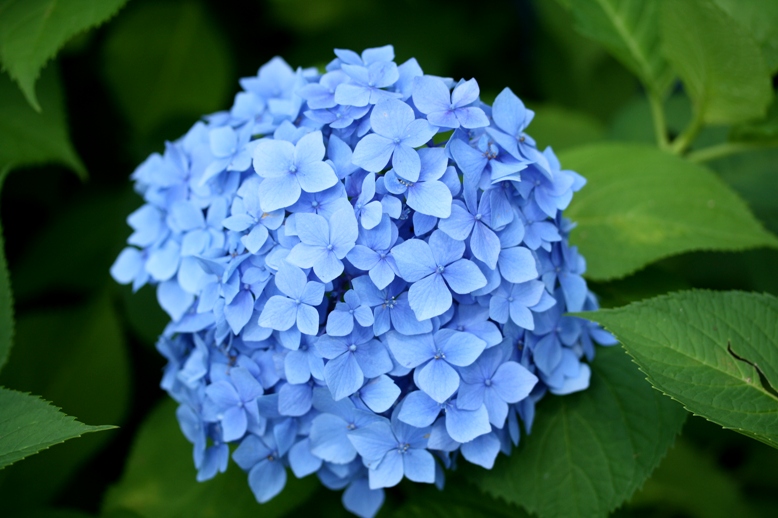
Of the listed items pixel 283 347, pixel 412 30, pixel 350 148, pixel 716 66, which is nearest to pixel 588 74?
pixel 412 30

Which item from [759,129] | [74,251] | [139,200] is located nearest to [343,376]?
[139,200]

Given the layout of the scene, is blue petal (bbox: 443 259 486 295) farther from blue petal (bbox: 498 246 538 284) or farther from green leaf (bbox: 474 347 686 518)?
green leaf (bbox: 474 347 686 518)

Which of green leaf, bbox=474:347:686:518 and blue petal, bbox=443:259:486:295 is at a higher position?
blue petal, bbox=443:259:486:295

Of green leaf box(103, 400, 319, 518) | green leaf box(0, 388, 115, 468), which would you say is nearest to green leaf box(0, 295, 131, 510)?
green leaf box(103, 400, 319, 518)

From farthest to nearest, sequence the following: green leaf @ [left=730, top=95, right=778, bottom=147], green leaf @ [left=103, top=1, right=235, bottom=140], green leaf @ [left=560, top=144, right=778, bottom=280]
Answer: green leaf @ [left=103, top=1, right=235, bottom=140], green leaf @ [left=730, top=95, right=778, bottom=147], green leaf @ [left=560, top=144, right=778, bottom=280]

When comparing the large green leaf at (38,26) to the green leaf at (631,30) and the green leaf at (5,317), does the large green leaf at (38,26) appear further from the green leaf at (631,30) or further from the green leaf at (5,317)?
the green leaf at (631,30)

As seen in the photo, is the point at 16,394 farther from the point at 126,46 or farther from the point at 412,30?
the point at 412,30
